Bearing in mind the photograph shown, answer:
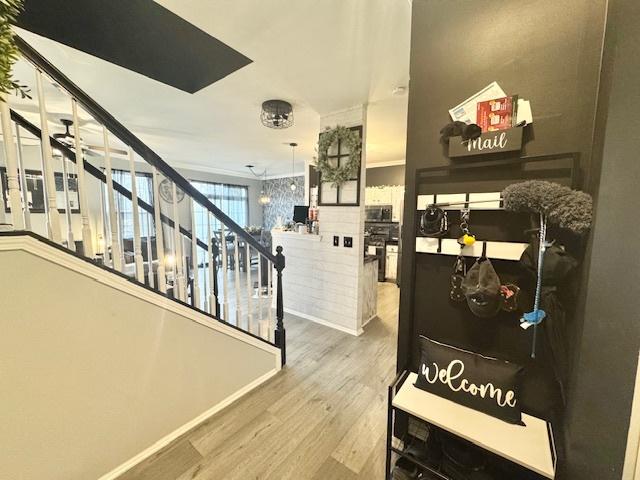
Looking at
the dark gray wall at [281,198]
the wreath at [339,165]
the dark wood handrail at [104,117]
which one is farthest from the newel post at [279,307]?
the dark gray wall at [281,198]

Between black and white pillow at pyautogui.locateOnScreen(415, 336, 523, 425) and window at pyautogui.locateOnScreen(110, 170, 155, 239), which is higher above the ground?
window at pyautogui.locateOnScreen(110, 170, 155, 239)

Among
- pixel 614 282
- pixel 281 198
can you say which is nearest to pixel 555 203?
pixel 614 282

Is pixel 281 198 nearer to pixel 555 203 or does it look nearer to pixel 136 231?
pixel 136 231

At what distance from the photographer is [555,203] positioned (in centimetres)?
88

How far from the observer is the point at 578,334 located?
881mm

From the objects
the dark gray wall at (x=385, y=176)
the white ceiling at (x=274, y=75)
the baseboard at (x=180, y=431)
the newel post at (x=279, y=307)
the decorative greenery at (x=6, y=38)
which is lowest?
the baseboard at (x=180, y=431)

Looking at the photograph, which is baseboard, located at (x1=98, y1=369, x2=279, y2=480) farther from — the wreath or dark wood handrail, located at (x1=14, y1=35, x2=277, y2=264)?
the wreath

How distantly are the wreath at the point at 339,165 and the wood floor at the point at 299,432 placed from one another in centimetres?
191

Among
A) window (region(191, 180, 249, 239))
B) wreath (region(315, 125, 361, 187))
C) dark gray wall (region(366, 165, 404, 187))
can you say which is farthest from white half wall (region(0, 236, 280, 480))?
A: window (region(191, 180, 249, 239))

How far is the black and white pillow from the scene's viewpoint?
108cm

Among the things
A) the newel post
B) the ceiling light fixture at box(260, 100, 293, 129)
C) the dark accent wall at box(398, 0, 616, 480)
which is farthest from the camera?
the ceiling light fixture at box(260, 100, 293, 129)

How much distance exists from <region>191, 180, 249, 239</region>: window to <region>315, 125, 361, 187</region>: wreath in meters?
4.76

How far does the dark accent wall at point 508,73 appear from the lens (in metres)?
0.96

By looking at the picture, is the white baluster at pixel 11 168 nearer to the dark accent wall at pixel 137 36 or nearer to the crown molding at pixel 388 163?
the dark accent wall at pixel 137 36
